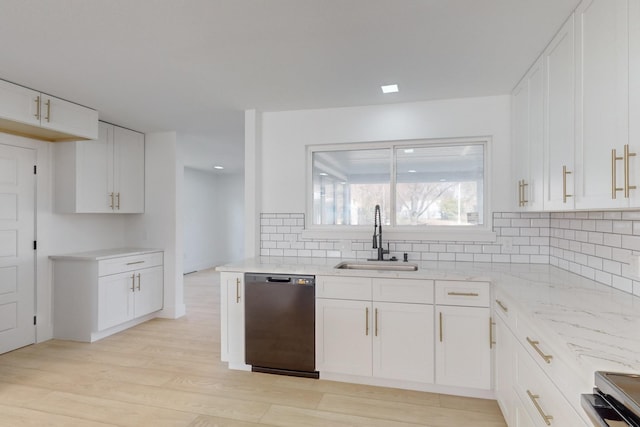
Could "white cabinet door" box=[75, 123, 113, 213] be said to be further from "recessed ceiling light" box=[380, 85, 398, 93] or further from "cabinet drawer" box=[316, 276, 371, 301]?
"recessed ceiling light" box=[380, 85, 398, 93]

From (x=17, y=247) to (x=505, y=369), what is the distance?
4349mm

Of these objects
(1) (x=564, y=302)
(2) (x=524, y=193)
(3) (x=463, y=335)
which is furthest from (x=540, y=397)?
(2) (x=524, y=193)

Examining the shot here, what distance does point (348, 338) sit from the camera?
2750mm

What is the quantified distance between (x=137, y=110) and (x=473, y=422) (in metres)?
3.91

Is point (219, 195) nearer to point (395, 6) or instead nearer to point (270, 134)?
point (270, 134)

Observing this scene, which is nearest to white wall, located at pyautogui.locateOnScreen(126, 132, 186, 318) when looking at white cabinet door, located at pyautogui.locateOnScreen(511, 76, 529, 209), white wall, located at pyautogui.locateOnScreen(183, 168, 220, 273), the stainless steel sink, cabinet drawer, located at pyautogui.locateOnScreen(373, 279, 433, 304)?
the stainless steel sink

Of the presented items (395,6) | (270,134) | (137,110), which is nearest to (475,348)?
(395,6)

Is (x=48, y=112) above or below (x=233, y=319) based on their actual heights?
above

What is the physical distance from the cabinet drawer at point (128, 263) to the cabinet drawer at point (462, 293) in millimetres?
3373

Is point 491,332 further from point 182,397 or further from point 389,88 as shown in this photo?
point 182,397

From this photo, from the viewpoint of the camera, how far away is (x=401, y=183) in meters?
3.43

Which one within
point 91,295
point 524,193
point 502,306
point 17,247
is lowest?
point 91,295

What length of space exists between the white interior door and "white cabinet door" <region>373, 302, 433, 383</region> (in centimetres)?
348

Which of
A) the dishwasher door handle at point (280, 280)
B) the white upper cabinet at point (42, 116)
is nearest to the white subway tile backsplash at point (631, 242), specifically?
the dishwasher door handle at point (280, 280)
